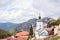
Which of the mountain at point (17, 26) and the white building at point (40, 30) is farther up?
the mountain at point (17, 26)

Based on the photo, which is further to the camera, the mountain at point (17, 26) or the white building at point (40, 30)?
the white building at point (40, 30)

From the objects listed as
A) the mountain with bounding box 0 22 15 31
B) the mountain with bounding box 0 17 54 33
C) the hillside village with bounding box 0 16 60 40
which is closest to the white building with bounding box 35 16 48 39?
the hillside village with bounding box 0 16 60 40

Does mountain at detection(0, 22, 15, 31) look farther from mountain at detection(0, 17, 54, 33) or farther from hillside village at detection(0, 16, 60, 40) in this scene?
hillside village at detection(0, 16, 60, 40)

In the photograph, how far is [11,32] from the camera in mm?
5535

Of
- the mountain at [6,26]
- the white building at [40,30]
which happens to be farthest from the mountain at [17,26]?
the white building at [40,30]

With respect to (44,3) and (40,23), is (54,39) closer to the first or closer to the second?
(40,23)

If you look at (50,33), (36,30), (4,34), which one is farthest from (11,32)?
(50,33)

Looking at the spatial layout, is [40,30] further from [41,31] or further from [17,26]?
[17,26]

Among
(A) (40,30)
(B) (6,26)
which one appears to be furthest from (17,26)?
(A) (40,30)

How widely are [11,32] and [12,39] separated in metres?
0.20

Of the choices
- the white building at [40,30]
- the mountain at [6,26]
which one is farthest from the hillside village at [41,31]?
the mountain at [6,26]

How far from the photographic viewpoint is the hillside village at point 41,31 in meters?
5.52

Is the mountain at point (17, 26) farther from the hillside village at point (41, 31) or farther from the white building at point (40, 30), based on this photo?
the white building at point (40, 30)

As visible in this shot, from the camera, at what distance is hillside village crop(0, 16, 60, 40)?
5524 mm
